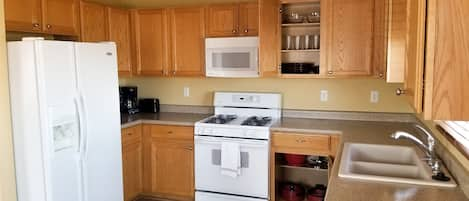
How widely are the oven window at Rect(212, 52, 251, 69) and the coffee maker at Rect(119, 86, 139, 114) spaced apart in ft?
3.50

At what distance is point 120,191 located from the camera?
11.0 ft

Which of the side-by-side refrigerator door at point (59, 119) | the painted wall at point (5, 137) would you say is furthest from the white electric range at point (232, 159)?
the painted wall at point (5, 137)

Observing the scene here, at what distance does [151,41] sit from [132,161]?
1.28m

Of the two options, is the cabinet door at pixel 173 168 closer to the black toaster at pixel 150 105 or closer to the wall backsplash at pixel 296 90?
the black toaster at pixel 150 105

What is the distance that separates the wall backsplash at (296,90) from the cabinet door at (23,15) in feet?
4.96

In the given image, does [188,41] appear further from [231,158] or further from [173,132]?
[231,158]

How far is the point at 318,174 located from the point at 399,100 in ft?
3.47

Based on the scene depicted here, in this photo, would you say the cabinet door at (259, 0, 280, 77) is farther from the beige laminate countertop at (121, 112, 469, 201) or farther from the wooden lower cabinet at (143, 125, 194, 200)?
the wooden lower cabinet at (143, 125, 194, 200)

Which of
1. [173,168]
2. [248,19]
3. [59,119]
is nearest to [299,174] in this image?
[173,168]

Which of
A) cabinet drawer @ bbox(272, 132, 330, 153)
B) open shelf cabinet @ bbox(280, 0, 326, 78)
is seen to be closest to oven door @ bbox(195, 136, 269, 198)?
cabinet drawer @ bbox(272, 132, 330, 153)

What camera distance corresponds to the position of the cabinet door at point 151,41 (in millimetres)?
3959

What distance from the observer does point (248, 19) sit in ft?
12.0

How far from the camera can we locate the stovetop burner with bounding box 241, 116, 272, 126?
11.4ft

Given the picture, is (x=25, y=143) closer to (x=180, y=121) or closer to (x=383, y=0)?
(x=180, y=121)
